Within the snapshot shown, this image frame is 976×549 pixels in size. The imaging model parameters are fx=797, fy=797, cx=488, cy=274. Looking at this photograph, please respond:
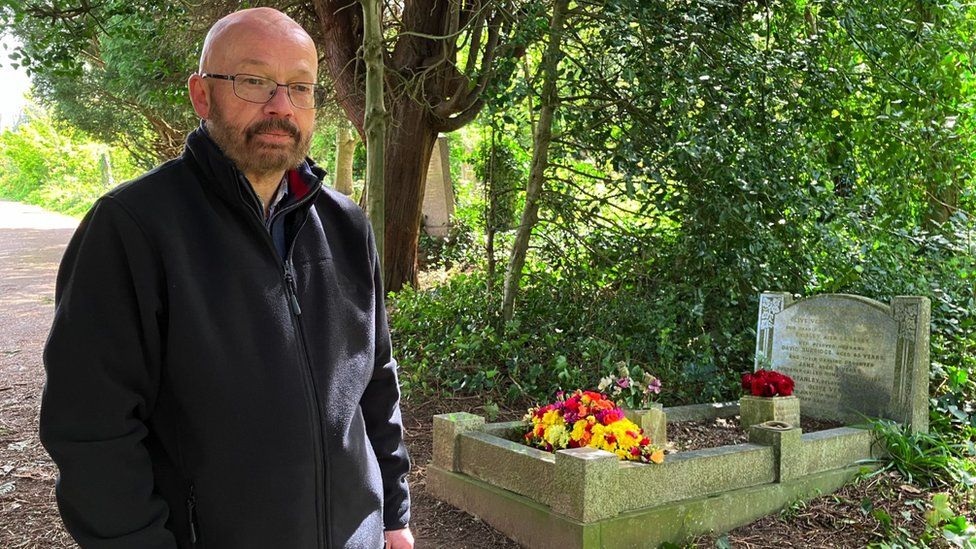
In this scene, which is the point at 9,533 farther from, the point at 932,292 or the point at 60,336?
the point at 932,292

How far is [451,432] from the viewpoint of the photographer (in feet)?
16.0

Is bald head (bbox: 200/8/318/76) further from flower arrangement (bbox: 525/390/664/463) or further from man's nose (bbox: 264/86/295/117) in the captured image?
flower arrangement (bbox: 525/390/664/463)

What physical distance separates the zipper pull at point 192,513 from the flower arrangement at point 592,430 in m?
3.01

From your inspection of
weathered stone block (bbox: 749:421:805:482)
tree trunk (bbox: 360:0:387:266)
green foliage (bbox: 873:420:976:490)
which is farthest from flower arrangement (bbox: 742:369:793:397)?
tree trunk (bbox: 360:0:387:266)

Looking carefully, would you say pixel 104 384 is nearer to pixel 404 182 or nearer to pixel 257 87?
pixel 257 87

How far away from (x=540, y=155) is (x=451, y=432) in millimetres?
3338

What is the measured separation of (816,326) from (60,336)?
19.5 feet

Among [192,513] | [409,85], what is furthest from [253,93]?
[409,85]

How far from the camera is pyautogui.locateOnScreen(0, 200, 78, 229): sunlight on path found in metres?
26.6

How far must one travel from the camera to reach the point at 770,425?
5.04 meters

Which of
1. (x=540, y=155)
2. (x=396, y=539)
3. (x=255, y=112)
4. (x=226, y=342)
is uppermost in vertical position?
(x=540, y=155)

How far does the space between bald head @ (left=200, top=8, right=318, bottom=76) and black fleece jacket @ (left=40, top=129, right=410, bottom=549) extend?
185mm

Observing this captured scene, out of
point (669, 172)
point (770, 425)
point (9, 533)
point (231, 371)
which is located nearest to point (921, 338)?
point (770, 425)

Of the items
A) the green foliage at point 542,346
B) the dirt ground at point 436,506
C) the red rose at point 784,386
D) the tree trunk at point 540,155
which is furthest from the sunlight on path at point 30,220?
the red rose at point 784,386
